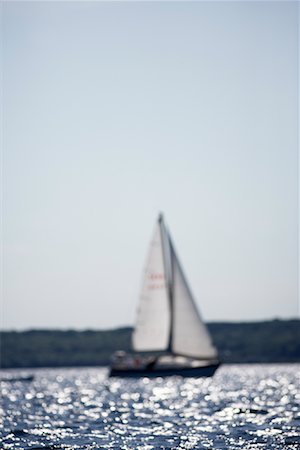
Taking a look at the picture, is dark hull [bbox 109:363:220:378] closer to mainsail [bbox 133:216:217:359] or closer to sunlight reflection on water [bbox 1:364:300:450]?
mainsail [bbox 133:216:217:359]

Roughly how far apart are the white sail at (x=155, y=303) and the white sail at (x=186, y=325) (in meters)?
1.55

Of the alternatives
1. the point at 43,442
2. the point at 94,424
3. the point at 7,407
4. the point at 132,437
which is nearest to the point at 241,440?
the point at 132,437

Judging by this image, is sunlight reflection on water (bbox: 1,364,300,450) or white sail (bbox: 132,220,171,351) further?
white sail (bbox: 132,220,171,351)

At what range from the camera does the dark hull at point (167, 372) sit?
8019 cm

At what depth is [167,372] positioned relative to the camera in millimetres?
82750

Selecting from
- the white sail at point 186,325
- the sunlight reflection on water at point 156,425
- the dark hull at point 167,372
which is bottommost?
the sunlight reflection on water at point 156,425

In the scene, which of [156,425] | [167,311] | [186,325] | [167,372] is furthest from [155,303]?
[156,425]

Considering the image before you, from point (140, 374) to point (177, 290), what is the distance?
9658 millimetres

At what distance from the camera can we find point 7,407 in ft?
165

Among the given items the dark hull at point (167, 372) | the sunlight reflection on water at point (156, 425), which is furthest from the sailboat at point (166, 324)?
the sunlight reflection on water at point (156, 425)

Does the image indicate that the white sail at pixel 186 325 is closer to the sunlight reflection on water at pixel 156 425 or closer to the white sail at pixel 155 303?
the white sail at pixel 155 303

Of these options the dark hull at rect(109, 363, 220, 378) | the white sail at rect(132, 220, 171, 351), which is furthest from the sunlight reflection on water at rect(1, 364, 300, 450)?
the white sail at rect(132, 220, 171, 351)

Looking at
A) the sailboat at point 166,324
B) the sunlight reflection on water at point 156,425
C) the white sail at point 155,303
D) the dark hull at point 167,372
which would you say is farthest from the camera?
the white sail at point 155,303

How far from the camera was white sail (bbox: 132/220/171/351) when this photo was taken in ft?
275
